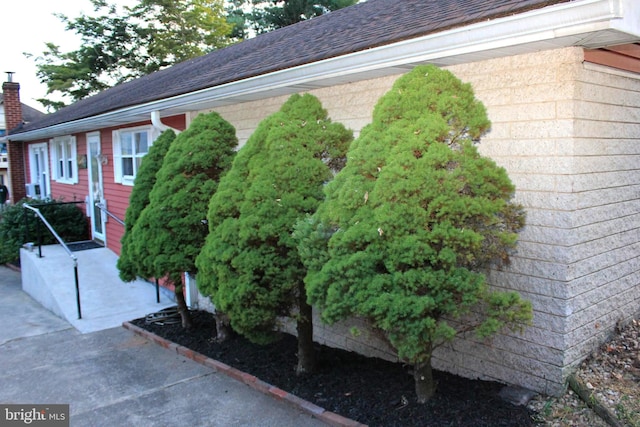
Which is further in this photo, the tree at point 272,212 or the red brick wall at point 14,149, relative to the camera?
the red brick wall at point 14,149

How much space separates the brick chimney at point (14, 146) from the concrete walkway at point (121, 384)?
12.9 meters

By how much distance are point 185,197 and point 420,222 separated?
127 inches

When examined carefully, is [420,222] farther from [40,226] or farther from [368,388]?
[40,226]

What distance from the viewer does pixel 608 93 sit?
3941mm

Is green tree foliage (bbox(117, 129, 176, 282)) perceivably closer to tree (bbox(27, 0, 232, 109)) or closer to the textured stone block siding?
the textured stone block siding

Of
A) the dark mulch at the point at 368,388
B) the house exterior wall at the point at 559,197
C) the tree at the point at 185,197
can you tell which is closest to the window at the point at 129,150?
the tree at the point at 185,197

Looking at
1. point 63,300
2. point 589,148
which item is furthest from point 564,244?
point 63,300

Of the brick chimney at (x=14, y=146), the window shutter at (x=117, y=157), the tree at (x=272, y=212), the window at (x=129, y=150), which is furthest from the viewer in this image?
the brick chimney at (x=14, y=146)

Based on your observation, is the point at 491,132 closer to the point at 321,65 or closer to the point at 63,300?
the point at 321,65

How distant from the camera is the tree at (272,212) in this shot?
439cm

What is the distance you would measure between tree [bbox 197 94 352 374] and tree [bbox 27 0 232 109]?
80.0 feet

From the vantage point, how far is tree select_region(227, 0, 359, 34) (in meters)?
24.2

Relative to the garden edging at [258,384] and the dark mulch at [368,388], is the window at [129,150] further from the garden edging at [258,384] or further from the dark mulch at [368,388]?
the dark mulch at [368,388]

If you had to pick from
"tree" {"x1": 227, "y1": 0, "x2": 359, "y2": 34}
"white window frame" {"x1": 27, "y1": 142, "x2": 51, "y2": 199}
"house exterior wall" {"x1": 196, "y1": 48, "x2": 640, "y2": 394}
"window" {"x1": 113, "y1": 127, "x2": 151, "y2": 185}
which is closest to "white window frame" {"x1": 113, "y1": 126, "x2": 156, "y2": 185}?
"window" {"x1": 113, "y1": 127, "x2": 151, "y2": 185}
